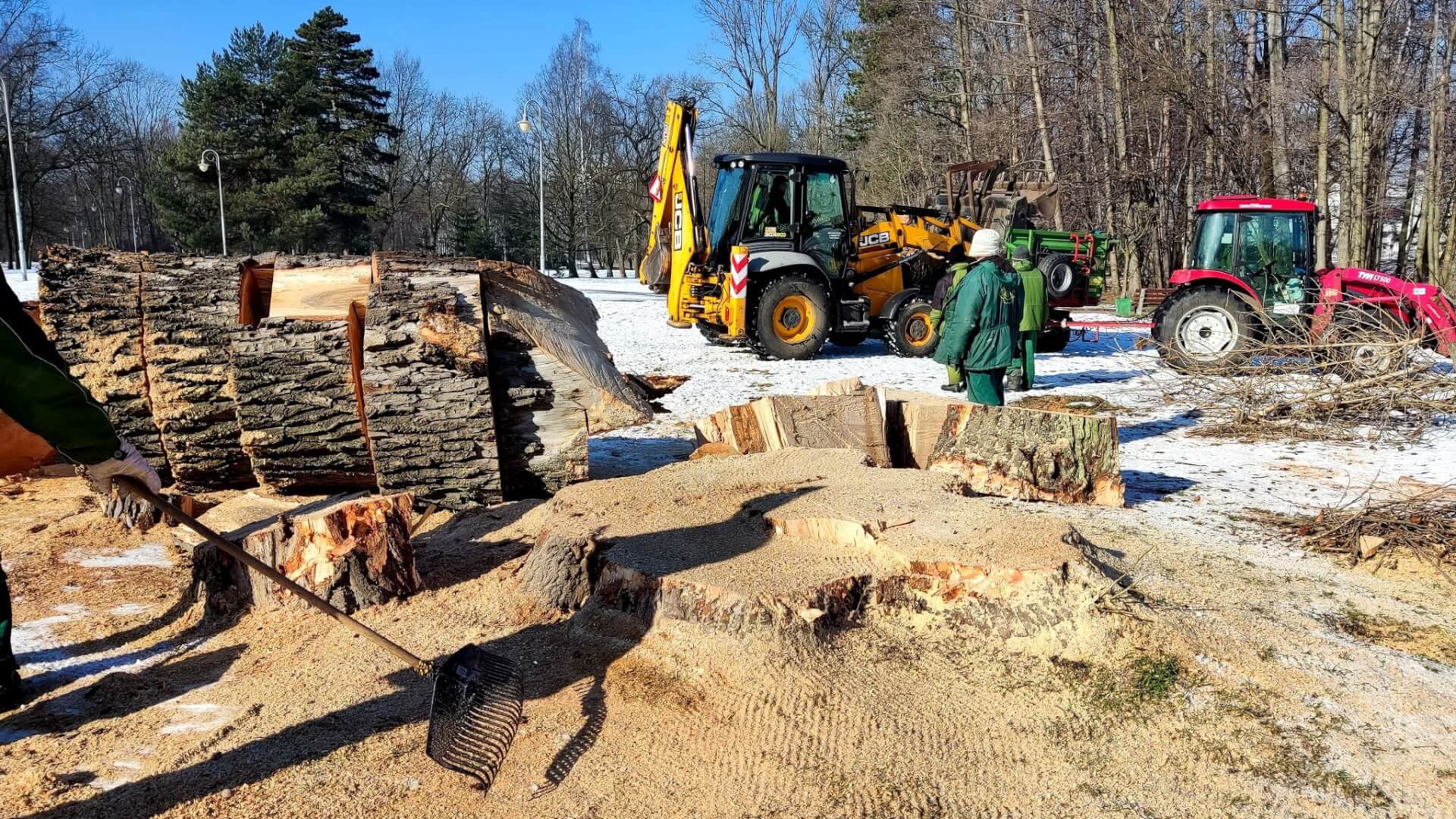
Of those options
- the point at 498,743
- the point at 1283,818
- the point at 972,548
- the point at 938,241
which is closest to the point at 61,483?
the point at 498,743

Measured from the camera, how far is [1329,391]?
7.64 m

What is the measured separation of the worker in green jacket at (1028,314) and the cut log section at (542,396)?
537cm

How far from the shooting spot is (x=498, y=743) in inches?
110

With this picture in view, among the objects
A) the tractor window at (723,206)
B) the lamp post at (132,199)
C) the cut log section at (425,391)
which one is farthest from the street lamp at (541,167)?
the lamp post at (132,199)

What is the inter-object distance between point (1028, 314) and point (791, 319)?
3.77 m

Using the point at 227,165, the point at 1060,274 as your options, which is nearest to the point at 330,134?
the point at 227,165

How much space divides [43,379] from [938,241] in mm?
11960

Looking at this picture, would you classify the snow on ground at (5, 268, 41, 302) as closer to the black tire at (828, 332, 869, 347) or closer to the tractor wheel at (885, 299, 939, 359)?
the black tire at (828, 332, 869, 347)

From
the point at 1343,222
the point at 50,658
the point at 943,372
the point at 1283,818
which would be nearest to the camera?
the point at 1283,818

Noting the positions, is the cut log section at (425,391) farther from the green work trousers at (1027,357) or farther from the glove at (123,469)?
the green work trousers at (1027,357)

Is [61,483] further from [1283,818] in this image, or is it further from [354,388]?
[1283,818]

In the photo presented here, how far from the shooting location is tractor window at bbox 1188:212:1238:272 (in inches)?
461

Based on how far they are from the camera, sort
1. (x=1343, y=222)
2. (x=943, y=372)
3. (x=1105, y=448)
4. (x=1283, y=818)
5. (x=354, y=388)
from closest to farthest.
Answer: (x=1283, y=818) < (x=354, y=388) < (x=1105, y=448) < (x=943, y=372) < (x=1343, y=222)

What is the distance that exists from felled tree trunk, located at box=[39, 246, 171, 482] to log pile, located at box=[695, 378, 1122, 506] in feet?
10.8
